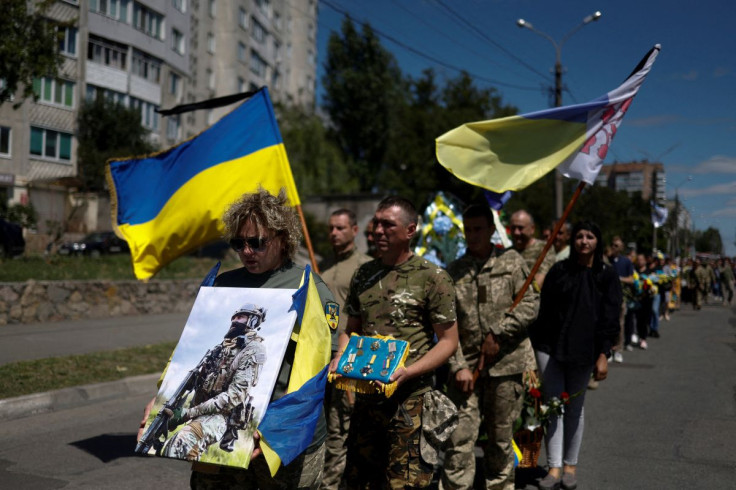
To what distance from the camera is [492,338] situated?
4.61 metres

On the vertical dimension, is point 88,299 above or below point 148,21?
below

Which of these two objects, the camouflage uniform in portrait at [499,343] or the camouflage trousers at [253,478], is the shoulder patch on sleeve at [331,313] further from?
the camouflage uniform in portrait at [499,343]

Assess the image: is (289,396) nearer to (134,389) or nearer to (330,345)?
(330,345)

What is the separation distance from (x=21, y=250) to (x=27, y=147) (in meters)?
18.3

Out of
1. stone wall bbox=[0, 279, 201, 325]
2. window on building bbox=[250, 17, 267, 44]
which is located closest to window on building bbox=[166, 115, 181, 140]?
window on building bbox=[250, 17, 267, 44]

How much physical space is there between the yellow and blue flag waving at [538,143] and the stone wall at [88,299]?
10644 mm

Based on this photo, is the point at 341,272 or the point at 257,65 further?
the point at 257,65

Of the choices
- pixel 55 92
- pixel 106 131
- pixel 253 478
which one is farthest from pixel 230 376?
pixel 55 92

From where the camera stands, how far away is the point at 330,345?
9.34 feet

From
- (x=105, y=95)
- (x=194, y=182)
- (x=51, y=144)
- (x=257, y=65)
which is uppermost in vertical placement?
(x=257, y=65)

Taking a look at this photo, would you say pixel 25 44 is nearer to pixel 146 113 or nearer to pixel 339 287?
pixel 339 287

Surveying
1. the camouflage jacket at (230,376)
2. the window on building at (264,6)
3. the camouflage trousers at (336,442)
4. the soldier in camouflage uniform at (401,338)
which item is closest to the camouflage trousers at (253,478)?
the camouflage jacket at (230,376)

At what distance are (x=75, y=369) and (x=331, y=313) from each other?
697cm

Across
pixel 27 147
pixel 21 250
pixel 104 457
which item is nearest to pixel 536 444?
pixel 104 457
